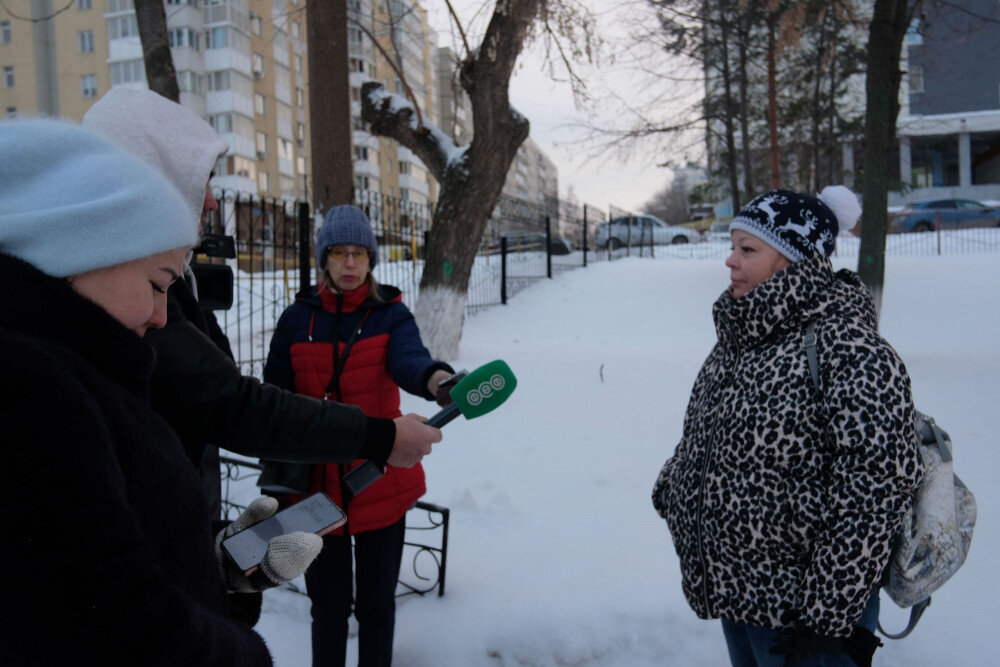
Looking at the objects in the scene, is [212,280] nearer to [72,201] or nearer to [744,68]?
[72,201]

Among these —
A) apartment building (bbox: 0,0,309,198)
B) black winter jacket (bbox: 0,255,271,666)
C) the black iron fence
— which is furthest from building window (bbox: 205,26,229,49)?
black winter jacket (bbox: 0,255,271,666)

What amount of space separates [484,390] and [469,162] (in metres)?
6.35

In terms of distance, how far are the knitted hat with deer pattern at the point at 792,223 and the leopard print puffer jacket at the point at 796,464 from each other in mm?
69

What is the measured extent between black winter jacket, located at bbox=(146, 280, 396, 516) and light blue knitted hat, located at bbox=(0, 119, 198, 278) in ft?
2.06

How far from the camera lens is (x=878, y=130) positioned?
29.2 feet

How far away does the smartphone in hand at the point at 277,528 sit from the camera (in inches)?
56.7

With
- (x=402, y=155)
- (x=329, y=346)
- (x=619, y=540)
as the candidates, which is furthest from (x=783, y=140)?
(x=402, y=155)

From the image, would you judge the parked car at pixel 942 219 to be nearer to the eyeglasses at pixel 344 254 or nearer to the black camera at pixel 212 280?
the eyeglasses at pixel 344 254

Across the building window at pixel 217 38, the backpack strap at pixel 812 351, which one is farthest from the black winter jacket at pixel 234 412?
the building window at pixel 217 38

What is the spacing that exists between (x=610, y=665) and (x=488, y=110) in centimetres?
626

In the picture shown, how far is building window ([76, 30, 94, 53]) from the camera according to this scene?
38844 mm

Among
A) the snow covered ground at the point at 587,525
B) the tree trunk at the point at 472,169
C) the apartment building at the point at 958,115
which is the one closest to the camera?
the snow covered ground at the point at 587,525

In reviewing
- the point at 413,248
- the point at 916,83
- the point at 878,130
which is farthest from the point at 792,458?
the point at 916,83

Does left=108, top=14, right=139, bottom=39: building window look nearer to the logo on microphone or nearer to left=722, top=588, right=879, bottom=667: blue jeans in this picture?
the logo on microphone
